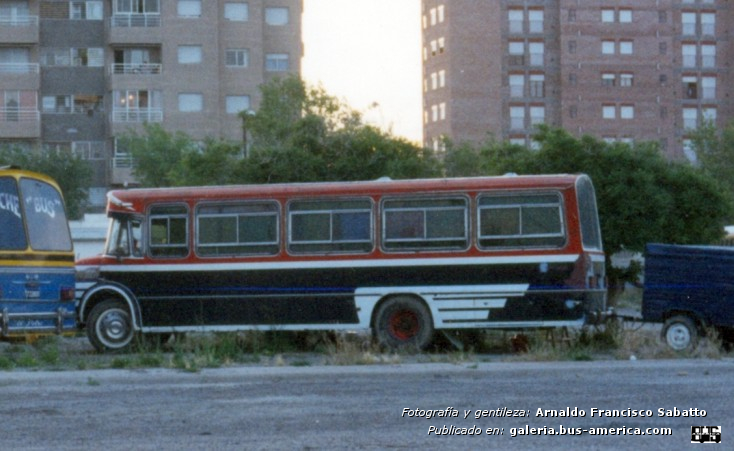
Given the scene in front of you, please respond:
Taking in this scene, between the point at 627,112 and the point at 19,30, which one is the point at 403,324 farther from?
the point at 627,112

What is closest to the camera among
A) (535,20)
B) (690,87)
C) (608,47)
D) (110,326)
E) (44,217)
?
(44,217)

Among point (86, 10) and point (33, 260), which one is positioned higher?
point (86, 10)

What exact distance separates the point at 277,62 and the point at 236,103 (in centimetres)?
350

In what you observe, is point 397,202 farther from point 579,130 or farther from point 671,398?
point 579,130

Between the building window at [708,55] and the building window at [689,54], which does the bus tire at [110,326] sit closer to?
the building window at [689,54]

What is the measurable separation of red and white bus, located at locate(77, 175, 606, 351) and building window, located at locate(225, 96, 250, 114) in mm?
51481

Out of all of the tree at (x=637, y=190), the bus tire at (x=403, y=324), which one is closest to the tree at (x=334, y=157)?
the tree at (x=637, y=190)

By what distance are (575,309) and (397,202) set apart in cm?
337

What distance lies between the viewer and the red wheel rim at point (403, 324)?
2231cm

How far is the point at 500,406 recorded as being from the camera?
1239 cm

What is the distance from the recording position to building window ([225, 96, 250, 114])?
7456 cm

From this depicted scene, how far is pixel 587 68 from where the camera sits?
10312cm

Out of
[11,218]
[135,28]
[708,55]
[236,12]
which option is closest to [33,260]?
[11,218]

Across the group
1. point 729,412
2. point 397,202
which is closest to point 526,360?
point 397,202
